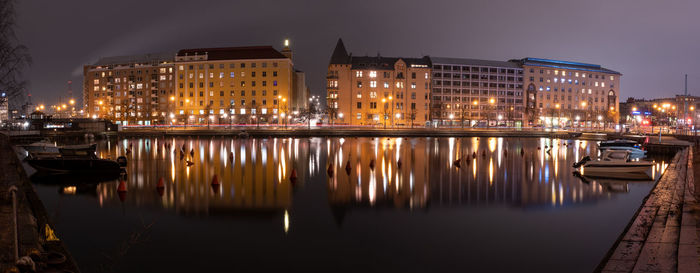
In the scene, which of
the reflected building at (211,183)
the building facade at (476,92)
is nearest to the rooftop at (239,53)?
the building facade at (476,92)

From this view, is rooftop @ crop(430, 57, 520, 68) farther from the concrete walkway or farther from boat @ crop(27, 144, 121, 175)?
the concrete walkway

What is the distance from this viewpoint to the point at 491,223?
15.9 m

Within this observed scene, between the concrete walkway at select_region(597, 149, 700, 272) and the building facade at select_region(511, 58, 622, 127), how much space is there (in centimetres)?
11495

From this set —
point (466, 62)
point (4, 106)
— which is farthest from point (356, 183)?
point (466, 62)

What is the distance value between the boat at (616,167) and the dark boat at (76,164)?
98.1ft

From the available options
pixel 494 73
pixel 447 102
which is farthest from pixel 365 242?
pixel 494 73

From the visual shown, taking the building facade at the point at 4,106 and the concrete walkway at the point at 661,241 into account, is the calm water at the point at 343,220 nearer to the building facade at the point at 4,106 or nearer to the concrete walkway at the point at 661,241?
the concrete walkway at the point at 661,241

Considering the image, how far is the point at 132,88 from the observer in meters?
127

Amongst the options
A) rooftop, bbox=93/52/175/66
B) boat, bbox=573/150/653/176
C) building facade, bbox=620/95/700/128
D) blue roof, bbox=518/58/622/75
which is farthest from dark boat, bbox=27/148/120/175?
blue roof, bbox=518/58/622/75

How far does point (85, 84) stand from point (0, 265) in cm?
16152

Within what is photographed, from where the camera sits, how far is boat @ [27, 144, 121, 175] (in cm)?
2659

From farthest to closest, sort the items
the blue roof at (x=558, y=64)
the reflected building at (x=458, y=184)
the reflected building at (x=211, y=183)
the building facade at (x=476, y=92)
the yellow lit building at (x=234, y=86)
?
the blue roof at (x=558, y=64) → the building facade at (x=476, y=92) → the yellow lit building at (x=234, y=86) → the reflected building at (x=458, y=184) → the reflected building at (x=211, y=183)

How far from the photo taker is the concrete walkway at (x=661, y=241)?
8.66m

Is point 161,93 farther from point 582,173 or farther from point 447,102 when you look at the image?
point 582,173
